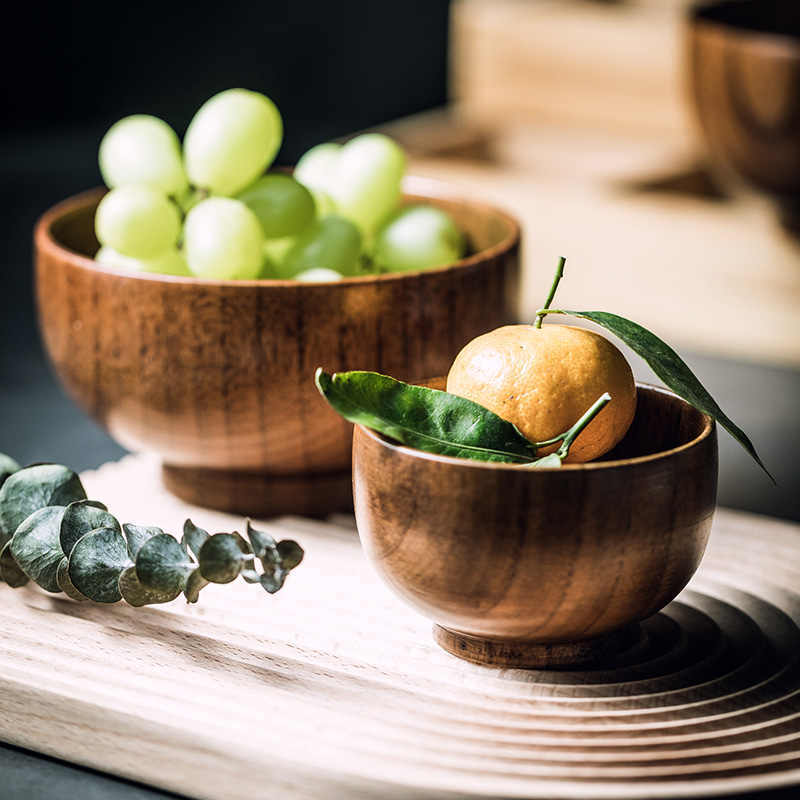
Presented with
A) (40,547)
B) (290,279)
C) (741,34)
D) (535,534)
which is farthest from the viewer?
(741,34)

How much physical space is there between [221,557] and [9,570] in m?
0.12

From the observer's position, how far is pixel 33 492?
0.62 metres

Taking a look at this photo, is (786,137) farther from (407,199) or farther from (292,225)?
(292,225)

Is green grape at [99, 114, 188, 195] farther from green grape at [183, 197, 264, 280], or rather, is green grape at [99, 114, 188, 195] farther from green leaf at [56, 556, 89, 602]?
green leaf at [56, 556, 89, 602]

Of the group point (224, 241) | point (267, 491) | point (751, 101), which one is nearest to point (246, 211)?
point (224, 241)

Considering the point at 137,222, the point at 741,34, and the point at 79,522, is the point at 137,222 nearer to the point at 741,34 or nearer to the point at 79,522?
the point at 79,522

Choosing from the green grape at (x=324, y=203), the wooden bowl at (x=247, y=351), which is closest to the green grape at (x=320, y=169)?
the green grape at (x=324, y=203)

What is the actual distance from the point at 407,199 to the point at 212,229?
0.60 feet

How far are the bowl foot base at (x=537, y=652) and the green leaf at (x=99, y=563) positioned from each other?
0.15 meters

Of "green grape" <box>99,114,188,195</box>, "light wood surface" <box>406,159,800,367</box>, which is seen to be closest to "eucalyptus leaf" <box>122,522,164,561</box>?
"green grape" <box>99,114,188,195</box>

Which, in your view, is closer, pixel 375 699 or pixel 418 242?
pixel 375 699

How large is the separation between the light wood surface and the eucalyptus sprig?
58 centimetres

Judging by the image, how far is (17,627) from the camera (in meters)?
0.59

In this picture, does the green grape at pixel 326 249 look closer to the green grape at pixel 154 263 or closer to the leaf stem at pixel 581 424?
the green grape at pixel 154 263
